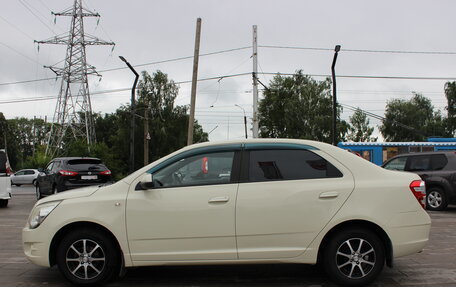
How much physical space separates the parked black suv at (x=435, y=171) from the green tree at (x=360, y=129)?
62103mm

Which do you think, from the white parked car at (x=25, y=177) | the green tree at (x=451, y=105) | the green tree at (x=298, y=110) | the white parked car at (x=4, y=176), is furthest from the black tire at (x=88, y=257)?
the green tree at (x=451, y=105)

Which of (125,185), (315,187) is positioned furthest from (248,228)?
(125,185)

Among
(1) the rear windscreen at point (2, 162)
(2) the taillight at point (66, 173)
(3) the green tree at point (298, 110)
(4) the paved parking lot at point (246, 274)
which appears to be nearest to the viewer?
(4) the paved parking lot at point (246, 274)

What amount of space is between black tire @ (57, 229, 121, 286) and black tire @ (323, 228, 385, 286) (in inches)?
91.4

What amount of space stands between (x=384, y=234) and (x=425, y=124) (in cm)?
6596

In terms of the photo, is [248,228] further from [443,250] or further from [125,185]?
[443,250]

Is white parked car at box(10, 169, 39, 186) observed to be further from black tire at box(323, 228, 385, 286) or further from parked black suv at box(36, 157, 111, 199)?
black tire at box(323, 228, 385, 286)

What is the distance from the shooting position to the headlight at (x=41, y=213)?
470cm

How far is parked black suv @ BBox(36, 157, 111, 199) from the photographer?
13805 mm

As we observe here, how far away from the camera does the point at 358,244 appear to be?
15.0ft

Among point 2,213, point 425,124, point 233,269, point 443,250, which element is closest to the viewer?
point 233,269

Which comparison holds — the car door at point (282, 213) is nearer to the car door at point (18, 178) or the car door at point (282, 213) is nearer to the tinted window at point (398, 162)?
the tinted window at point (398, 162)

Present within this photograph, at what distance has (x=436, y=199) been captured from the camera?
12.0m

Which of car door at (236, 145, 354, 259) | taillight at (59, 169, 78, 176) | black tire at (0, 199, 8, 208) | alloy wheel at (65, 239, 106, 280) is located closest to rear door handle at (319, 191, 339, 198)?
car door at (236, 145, 354, 259)
